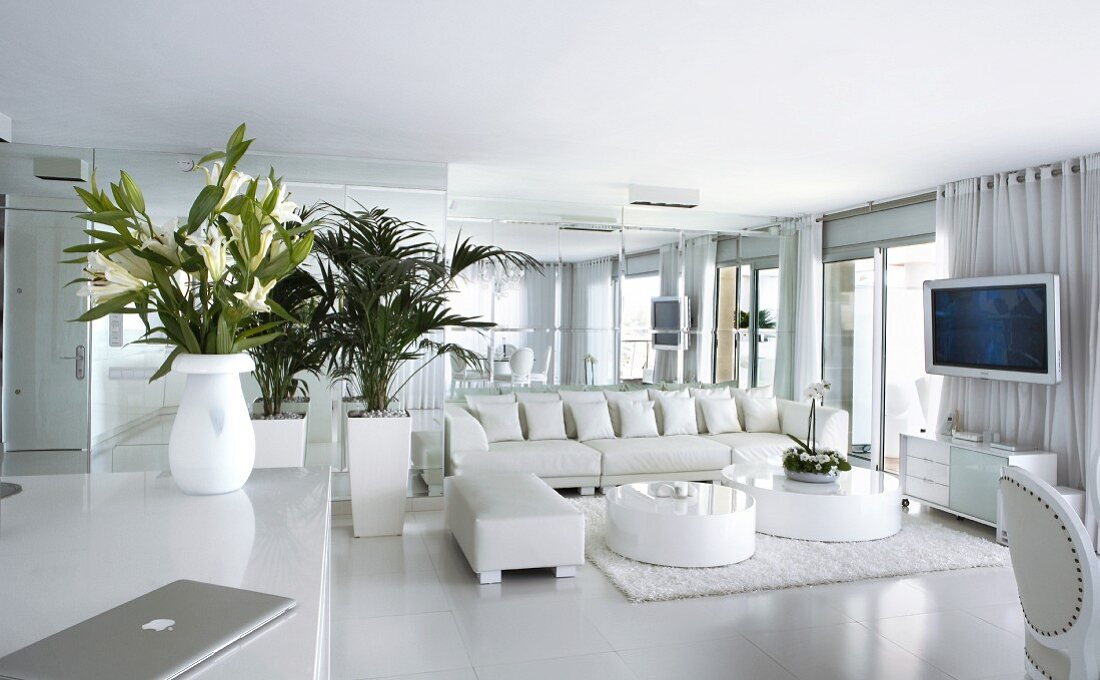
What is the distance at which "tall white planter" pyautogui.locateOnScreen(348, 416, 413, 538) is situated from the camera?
15.9 ft

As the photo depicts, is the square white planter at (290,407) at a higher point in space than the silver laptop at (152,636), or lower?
lower

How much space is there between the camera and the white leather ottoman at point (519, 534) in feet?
13.0

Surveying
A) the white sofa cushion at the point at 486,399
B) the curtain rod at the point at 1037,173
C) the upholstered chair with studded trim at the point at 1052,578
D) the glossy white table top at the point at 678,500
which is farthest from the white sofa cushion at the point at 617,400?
the upholstered chair with studded trim at the point at 1052,578

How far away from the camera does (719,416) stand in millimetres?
6910

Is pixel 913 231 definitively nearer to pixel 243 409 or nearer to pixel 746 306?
pixel 746 306

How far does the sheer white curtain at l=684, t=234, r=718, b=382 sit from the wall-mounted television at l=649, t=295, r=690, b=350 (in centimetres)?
10

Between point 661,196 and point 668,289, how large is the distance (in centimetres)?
105

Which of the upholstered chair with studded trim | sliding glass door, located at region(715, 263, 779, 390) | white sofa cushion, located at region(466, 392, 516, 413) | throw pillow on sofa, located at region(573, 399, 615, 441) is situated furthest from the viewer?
sliding glass door, located at region(715, 263, 779, 390)

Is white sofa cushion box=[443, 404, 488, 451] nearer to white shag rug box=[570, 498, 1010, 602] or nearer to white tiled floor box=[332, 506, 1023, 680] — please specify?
white shag rug box=[570, 498, 1010, 602]

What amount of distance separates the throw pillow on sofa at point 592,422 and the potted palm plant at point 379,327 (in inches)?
67.3

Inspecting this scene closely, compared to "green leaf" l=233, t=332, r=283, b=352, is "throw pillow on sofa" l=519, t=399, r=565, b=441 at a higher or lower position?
lower

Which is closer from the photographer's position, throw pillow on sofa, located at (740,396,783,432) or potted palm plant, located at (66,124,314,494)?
potted palm plant, located at (66,124,314,494)

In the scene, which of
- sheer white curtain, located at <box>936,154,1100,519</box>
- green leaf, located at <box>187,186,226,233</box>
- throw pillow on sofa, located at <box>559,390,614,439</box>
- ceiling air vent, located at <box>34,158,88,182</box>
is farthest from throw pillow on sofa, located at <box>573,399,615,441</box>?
green leaf, located at <box>187,186,226,233</box>

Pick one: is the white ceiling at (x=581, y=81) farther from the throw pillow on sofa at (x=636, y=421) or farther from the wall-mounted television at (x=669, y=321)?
the throw pillow on sofa at (x=636, y=421)
